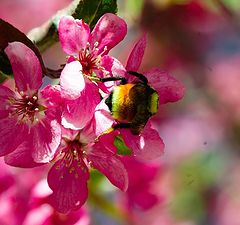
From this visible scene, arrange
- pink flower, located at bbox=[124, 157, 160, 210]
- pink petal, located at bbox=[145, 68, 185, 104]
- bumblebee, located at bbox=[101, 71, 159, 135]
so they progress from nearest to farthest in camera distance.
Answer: bumblebee, located at bbox=[101, 71, 159, 135]
pink petal, located at bbox=[145, 68, 185, 104]
pink flower, located at bbox=[124, 157, 160, 210]

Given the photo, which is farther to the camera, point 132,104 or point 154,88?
point 154,88

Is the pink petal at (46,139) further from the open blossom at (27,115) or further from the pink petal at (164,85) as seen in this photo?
the pink petal at (164,85)

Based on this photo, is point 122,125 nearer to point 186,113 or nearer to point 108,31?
point 108,31

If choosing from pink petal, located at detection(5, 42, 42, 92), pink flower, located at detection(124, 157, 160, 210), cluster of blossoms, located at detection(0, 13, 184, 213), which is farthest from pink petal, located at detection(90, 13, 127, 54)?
pink flower, located at detection(124, 157, 160, 210)

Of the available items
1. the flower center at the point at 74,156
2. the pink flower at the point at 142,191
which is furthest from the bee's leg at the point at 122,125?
the pink flower at the point at 142,191

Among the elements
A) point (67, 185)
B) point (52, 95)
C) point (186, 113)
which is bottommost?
point (186, 113)

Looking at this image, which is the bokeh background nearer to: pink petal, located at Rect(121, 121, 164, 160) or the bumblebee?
pink petal, located at Rect(121, 121, 164, 160)

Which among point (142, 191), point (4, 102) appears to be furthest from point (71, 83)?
point (142, 191)

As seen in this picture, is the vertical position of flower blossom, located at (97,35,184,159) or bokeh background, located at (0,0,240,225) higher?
flower blossom, located at (97,35,184,159)
